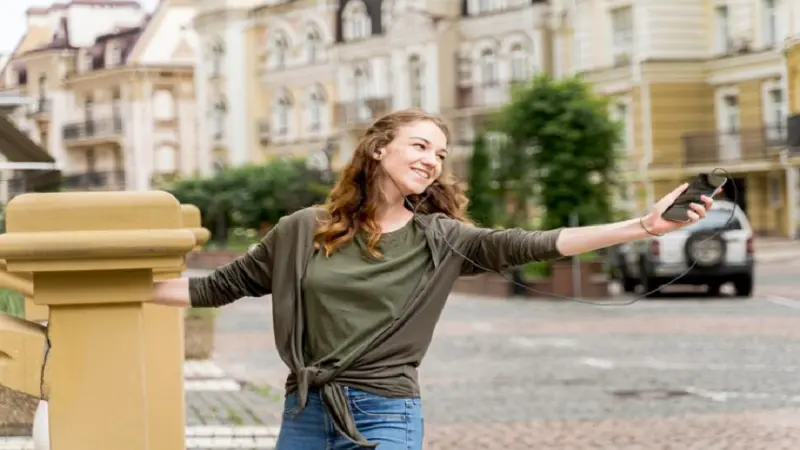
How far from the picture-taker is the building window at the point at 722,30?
50594 millimetres

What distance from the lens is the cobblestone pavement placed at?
464 inches

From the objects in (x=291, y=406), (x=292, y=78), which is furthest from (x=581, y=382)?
(x=292, y=78)

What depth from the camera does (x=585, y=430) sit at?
1195 cm

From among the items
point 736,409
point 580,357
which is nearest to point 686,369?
point 580,357

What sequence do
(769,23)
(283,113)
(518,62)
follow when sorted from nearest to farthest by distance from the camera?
(769,23)
(518,62)
(283,113)

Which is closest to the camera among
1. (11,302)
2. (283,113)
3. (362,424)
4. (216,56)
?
(362,424)

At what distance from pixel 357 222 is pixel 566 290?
25698 millimetres

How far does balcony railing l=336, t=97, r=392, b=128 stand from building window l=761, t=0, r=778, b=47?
61.0 ft

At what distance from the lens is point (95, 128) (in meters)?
88.5

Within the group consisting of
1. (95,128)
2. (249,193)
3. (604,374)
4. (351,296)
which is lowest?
(604,374)

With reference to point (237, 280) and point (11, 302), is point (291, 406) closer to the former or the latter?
point (237, 280)

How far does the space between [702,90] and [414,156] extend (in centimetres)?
4744

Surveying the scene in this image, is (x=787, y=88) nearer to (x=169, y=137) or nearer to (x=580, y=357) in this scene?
(x=580, y=357)

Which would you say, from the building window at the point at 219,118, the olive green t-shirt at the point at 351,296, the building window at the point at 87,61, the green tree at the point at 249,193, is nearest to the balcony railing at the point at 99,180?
the building window at the point at 87,61
